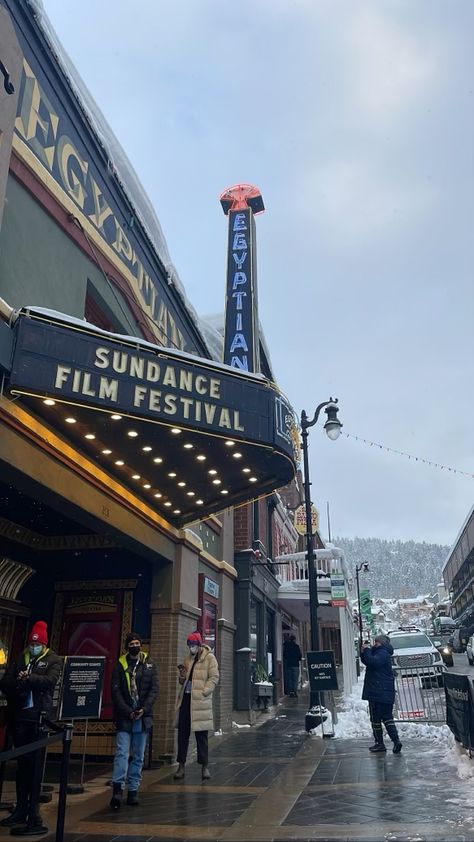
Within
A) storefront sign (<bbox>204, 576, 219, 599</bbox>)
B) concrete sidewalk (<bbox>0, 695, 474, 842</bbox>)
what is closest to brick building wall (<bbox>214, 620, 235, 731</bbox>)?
storefront sign (<bbox>204, 576, 219, 599</bbox>)

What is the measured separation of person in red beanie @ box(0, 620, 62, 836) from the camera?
607 centimetres

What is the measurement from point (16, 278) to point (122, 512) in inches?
144

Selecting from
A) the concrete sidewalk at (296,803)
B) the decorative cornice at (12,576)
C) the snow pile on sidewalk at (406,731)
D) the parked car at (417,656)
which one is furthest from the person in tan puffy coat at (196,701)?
the parked car at (417,656)

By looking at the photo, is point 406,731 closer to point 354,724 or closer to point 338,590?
point 354,724

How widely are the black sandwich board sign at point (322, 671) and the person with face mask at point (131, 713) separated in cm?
616

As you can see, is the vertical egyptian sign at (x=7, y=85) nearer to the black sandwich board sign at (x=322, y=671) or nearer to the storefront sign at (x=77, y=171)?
the storefront sign at (x=77, y=171)

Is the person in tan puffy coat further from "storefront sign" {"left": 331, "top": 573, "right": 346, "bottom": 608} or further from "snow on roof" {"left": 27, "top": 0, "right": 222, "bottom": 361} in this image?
"storefront sign" {"left": 331, "top": 573, "right": 346, "bottom": 608}

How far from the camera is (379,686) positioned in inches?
410

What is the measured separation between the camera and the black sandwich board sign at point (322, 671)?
13.0m

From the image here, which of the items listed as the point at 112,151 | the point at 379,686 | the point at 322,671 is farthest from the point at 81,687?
the point at 112,151

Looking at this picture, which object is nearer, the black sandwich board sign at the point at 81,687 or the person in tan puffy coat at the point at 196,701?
the black sandwich board sign at the point at 81,687

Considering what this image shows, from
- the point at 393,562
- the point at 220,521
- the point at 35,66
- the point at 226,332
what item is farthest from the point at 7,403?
the point at 393,562

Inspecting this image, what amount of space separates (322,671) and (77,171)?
32.9ft

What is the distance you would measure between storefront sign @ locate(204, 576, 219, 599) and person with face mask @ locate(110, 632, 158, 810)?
5.86 m
